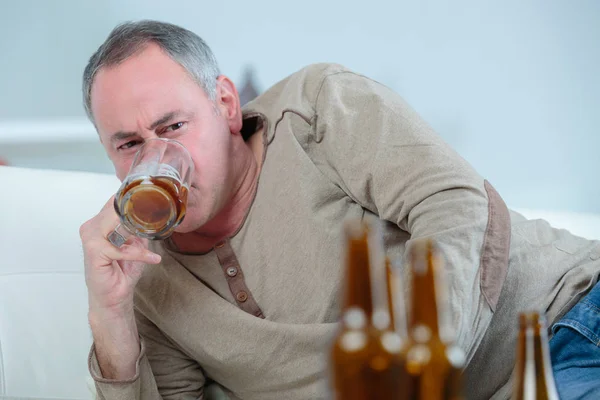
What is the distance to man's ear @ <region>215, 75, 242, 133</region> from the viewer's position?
1539 millimetres

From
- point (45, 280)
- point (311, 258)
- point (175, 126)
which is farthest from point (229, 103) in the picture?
point (45, 280)

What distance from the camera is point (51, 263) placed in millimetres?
1934

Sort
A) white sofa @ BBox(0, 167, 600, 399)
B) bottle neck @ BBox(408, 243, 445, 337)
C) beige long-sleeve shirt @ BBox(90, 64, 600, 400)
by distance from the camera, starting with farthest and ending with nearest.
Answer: white sofa @ BBox(0, 167, 600, 399) < beige long-sleeve shirt @ BBox(90, 64, 600, 400) < bottle neck @ BBox(408, 243, 445, 337)

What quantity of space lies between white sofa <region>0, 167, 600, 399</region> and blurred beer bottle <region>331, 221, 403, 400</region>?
1.33 m

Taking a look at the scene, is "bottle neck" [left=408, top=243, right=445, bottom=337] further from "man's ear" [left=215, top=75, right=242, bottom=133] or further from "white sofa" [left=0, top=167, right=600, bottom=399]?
"white sofa" [left=0, top=167, right=600, bottom=399]

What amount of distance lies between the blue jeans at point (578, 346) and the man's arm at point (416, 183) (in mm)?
173

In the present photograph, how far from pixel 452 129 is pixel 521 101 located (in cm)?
38

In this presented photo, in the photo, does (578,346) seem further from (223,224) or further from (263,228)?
(223,224)

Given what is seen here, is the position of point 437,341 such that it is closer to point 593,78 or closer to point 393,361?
point 393,361

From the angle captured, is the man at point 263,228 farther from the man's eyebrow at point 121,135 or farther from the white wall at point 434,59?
the white wall at point 434,59

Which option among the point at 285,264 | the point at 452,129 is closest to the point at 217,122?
the point at 285,264

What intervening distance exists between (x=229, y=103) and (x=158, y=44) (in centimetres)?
18

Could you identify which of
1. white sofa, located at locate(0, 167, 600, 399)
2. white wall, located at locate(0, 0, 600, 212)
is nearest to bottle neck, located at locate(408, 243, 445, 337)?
white sofa, located at locate(0, 167, 600, 399)

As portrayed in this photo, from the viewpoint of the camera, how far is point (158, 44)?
1.47 meters
